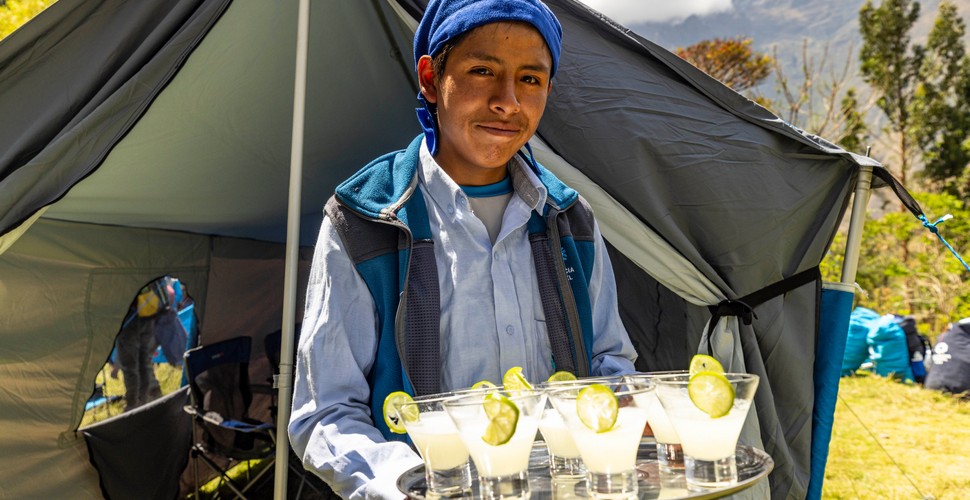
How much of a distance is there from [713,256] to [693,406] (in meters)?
1.72

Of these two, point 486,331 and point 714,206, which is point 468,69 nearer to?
point 486,331

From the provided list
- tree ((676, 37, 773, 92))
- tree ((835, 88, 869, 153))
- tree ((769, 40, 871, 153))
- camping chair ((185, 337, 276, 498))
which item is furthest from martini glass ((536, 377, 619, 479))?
tree ((676, 37, 773, 92))

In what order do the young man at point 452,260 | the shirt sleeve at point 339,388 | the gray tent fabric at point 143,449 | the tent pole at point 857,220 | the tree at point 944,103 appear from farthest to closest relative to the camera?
the tree at point 944,103 → the gray tent fabric at point 143,449 → the tent pole at point 857,220 → the young man at point 452,260 → the shirt sleeve at point 339,388

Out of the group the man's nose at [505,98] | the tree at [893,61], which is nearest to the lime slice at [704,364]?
the man's nose at [505,98]

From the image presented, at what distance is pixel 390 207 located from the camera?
1.65 m

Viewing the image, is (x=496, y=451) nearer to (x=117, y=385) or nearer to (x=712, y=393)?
(x=712, y=393)

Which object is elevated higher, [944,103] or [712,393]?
[944,103]

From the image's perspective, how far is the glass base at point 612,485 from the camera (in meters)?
1.19

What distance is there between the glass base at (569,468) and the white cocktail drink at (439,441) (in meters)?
0.17

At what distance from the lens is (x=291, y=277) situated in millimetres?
2885

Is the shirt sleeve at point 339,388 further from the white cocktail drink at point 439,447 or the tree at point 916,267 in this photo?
the tree at point 916,267

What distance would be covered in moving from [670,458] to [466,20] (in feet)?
3.21

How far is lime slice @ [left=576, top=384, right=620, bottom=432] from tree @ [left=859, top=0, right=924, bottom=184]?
66.5 ft

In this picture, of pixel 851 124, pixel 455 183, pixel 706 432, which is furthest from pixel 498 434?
pixel 851 124
